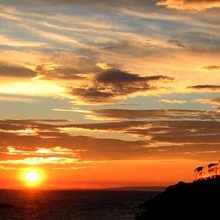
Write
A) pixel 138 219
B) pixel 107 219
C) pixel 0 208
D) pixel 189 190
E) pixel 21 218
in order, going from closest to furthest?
pixel 189 190, pixel 138 219, pixel 107 219, pixel 21 218, pixel 0 208

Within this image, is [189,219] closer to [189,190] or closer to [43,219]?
[189,190]

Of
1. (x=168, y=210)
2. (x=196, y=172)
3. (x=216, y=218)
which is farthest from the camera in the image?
(x=196, y=172)

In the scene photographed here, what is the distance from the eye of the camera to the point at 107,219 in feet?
393

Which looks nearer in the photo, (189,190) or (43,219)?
(189,190)

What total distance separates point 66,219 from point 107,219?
11.2 meters

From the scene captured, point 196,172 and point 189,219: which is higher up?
point 196,172

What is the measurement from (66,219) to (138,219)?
69.0m

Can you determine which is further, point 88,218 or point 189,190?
point 88,218

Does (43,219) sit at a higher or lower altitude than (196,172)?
lower

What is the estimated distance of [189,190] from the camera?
49688 millimetres

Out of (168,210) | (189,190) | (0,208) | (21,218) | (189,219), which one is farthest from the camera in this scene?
(0,208)

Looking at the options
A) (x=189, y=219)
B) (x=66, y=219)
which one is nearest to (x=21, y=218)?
(x=66, y=219)

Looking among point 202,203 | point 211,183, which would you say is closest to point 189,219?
point 202,203

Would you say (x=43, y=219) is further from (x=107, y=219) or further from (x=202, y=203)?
(x=202, y=203)
